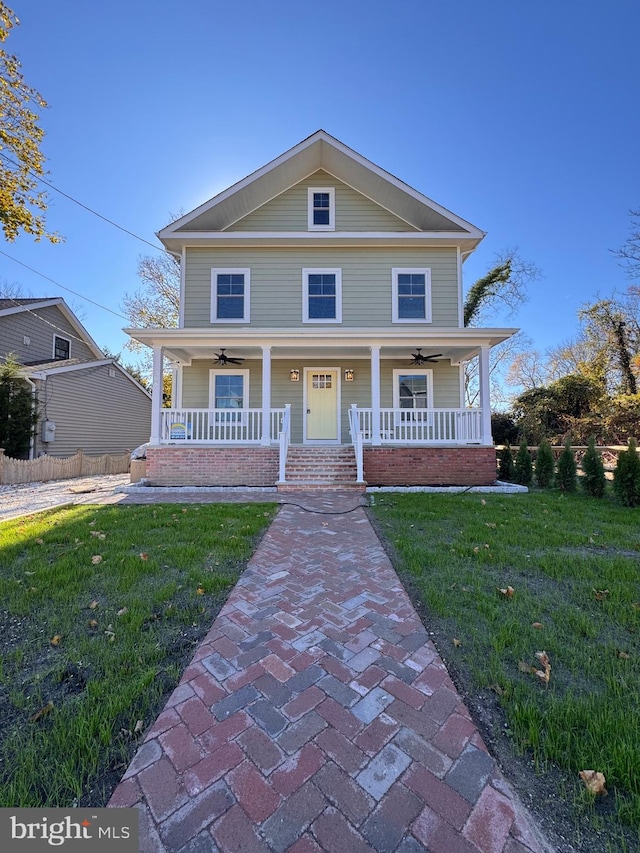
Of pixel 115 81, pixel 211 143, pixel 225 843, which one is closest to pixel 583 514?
pixel 225 843

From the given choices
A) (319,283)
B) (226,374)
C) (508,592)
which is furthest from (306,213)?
(508,592)

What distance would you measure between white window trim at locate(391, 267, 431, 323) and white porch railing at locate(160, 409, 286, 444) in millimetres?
4687

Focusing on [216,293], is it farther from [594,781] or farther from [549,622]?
[594,781]

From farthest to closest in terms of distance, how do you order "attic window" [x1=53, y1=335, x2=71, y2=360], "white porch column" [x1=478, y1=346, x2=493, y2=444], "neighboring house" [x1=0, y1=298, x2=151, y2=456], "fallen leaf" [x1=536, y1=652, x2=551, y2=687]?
"attic window" [x1=53, y1=335, x2=71, y2=360], "neighboring house" [x1=0, y1=298, x2=151, y2=456], "white porch column" [x1=478, y1=346, x2=493, y2=444], "fallen leaf" [x1=536, y1=652, x2=551, y2=687]

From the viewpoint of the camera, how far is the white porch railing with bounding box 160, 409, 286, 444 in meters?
9.18

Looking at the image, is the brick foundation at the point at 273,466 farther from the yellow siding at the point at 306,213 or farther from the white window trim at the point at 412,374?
the yellow siding at the point at 306,213

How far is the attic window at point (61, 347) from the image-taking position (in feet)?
54.4

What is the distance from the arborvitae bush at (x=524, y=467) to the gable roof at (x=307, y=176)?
6.49 m

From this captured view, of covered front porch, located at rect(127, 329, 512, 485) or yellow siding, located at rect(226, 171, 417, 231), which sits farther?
yellow siding, located at rect(226, 171, 417, 231)

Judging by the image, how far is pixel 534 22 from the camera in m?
9.01

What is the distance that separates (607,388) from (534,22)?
1436cm

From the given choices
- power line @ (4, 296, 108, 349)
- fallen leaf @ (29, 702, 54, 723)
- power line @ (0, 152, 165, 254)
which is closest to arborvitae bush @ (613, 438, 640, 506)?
fallen leaf @ (29, 702, 54, 723)

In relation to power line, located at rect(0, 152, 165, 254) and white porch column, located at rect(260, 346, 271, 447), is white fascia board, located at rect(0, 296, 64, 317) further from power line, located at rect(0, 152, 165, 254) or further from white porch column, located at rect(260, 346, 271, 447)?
white porch column, located at rect(260, 346, 271, 447)

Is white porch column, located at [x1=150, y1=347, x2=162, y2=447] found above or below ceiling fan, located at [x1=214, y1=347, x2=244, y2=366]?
below
